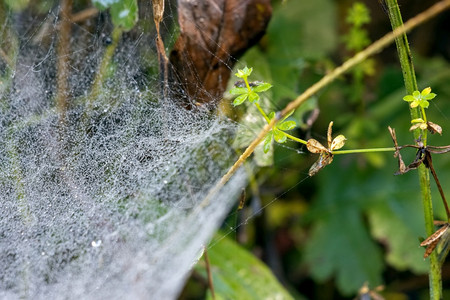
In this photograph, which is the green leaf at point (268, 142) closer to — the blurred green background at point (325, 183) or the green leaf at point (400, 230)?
the blurred green background at point (325, 183)

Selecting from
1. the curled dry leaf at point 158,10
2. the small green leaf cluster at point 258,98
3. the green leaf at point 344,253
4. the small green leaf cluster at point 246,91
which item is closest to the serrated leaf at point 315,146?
the small green leaf cluster at point 258,98

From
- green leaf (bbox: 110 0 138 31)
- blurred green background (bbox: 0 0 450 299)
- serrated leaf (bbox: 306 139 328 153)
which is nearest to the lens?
serrated leaf (bbox: 306 139 328 153)

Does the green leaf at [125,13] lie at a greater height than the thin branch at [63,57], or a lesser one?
greater

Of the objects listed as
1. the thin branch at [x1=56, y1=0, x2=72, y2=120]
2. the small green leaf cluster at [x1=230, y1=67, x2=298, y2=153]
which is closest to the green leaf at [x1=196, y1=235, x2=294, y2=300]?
the small green leaf cluster at [x1=230, y1=67, x2=298, y2=153]

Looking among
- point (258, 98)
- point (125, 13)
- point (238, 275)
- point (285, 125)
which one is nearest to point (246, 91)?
point (258, 98)

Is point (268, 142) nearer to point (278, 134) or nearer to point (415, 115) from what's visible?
point (278, 134)

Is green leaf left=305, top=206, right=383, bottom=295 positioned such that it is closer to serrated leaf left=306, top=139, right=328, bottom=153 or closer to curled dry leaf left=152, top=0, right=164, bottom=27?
serrated leaf left=306, top=139, right=328, bottom=153

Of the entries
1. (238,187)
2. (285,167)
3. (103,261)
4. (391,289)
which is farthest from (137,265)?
(391,289)
